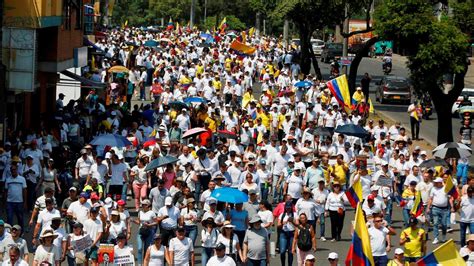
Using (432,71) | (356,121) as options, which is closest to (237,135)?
(356,121)

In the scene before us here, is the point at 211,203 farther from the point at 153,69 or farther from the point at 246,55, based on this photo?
the point at 246,55

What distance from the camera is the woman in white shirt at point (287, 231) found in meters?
19.4

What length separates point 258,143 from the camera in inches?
1168

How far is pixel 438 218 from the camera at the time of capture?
891 inches

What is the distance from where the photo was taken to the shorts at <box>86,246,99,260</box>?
17891mm

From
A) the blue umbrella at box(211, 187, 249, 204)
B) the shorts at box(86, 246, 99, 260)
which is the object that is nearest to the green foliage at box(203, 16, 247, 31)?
the blue umbrella at box(211, 187, 249, 204)

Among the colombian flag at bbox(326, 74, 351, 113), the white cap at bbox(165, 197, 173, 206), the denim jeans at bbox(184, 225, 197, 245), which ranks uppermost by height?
the colombian flag at bbox(326, 74, 351, 113)

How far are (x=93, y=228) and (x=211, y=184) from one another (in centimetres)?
321

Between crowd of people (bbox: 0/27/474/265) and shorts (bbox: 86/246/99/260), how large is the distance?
0.9 inches

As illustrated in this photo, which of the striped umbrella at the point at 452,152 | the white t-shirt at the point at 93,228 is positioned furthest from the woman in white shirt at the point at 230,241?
the striped umbrella at the point at 452,152

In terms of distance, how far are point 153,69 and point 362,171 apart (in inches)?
1036

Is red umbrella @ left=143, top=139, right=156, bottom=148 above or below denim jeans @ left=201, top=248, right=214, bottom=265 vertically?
above

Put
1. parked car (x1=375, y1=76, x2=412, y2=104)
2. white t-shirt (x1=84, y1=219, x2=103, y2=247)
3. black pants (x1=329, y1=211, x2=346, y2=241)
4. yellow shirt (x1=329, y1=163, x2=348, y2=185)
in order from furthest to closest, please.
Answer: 1. parked car (x1=375, y1=76, x2=412, y2=104)
2. yellow shirt (x1=329, y1=163, x2=348, y2=185)
3. black pants (x1=329, y1=211, x2=346, y2=241)
4. white t-shirt (x1=84, y1=219, x2=103, y2=247)

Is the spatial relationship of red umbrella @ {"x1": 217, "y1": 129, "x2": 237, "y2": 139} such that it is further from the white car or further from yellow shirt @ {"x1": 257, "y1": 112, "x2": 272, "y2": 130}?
the white car
